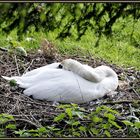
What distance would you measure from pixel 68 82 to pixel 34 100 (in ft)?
1.39

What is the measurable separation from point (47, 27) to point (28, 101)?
2.07 metres

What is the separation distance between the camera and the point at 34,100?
215 inches

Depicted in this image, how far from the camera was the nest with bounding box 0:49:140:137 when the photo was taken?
4.98m

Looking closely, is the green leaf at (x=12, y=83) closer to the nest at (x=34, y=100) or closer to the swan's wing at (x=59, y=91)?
the nest at (x=34, y=100)

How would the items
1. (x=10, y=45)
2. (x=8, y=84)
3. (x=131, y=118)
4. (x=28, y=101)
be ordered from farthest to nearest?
(x=10, y=45), (x=8, y=84), (x=28, y=101), (x=131, y=118)

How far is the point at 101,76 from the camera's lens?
5.94 meters

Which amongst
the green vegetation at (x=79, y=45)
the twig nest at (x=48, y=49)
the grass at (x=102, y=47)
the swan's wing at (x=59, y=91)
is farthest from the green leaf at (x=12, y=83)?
the grass at (x=102, y=47)

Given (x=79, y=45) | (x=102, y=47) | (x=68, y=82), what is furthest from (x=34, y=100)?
(x=102, y=47)

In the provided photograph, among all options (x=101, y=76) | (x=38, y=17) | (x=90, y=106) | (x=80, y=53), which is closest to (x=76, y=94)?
(x=90, y=106)

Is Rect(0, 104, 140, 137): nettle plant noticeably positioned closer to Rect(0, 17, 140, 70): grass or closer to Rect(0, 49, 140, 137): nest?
Rect(0, 49, 140, 137): nest

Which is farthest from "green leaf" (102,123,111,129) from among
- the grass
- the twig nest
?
the grass

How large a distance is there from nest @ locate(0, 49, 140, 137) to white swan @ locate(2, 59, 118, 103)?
0.27 feet

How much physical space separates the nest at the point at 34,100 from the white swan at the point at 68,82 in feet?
0.27

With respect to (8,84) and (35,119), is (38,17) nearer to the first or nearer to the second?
(35,119)
